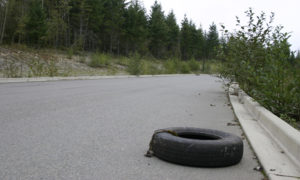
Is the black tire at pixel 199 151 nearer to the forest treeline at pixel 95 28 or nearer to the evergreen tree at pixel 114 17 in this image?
the forest treeline at pixel 95 28

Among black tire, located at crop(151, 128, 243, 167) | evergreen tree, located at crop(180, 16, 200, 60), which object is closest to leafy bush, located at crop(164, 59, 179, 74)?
black tire, located at crop(151, 128, 243, 167)

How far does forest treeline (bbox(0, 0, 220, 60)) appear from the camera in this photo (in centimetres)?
4788

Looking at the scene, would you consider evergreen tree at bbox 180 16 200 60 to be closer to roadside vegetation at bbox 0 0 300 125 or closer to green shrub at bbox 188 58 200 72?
roadside vegetation at bbox 0 0 300 125

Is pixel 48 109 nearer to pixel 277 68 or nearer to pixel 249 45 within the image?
pixel 277 68

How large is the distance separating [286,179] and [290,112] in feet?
11.6

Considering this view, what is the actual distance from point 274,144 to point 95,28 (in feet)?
195

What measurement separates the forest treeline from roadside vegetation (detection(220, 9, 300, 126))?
85.5 ft

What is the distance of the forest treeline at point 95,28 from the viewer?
47.9 m

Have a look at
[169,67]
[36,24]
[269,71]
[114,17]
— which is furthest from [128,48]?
[269,71]

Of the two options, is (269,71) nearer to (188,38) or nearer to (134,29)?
(134,29)

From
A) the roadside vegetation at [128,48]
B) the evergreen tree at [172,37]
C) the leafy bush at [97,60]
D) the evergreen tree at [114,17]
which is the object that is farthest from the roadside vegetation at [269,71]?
the evergreen tree at [172,37]

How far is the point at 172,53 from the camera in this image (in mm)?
88438

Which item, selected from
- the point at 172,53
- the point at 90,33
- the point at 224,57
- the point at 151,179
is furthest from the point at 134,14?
the point at 151,179

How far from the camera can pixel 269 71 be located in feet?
24.3
